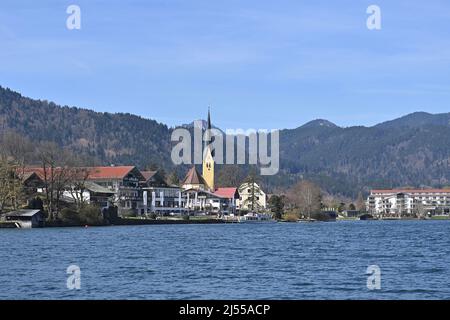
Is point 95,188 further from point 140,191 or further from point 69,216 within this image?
point 69,216

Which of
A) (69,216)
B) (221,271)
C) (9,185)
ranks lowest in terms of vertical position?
(221,271)

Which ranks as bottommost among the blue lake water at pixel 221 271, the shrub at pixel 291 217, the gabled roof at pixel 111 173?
the blue lake water at pixel 221 271

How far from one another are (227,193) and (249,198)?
A: 5047 mm

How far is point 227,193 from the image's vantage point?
172 metres

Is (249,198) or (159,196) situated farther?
(249,198)

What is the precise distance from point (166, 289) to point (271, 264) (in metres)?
11.6

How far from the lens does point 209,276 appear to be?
34.4 metres

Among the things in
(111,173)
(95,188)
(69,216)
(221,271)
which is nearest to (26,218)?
(69,216)

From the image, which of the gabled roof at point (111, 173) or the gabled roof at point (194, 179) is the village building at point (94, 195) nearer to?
the gabled roof at point (111, 173)

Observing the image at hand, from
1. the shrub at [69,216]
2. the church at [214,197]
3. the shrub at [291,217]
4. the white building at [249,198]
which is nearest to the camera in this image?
the shrub at [69,216]

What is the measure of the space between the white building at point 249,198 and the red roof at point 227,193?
2467mm

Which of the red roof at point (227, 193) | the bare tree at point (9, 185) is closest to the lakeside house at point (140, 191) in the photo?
the red roof at point (227, 193)

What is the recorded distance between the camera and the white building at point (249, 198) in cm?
17241
